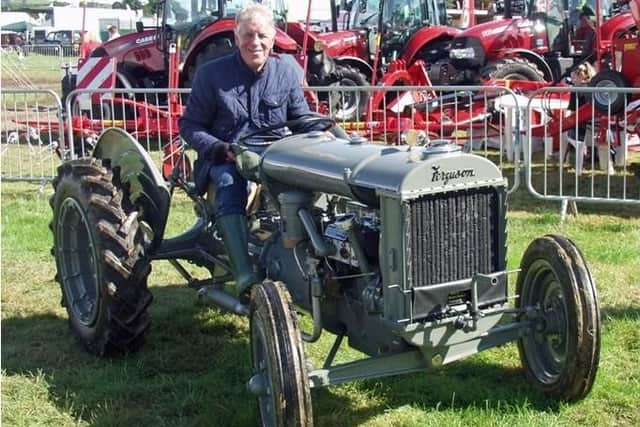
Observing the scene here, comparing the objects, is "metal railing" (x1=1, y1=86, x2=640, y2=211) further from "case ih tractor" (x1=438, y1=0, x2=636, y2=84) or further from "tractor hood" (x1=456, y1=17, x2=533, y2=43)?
"tractor hood" (x1=456, y1=17, x2=533, y2=43)

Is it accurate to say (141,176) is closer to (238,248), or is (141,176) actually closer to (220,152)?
(220,152)

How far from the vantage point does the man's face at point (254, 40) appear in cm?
411

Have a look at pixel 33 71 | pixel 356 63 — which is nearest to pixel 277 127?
pixel 356 63

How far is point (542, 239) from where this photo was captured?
3779mm

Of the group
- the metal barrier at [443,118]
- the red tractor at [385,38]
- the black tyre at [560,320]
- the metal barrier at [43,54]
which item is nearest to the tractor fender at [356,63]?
the red tractor at [385,38]

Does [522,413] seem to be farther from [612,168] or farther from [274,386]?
[612,168]

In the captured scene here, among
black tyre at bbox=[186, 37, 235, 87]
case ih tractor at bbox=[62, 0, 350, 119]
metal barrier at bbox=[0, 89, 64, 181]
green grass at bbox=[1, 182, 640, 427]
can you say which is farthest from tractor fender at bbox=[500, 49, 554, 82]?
green grass at bbox=[1, 182, 640, 427]

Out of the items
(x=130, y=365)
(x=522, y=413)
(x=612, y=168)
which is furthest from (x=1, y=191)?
(x=522, y=413)

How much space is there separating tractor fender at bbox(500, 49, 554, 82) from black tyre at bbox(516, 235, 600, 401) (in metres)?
9.42

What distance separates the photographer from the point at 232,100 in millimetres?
4195

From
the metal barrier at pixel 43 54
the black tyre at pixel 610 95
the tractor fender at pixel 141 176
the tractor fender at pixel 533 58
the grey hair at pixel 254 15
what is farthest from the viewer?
the metal barrier at pixel 43 54

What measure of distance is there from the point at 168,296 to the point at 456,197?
113 inches

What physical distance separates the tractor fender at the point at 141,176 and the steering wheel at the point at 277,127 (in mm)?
667

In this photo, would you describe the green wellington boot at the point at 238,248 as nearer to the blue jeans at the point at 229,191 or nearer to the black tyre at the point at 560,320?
the blue jeans at the point at 229,191
